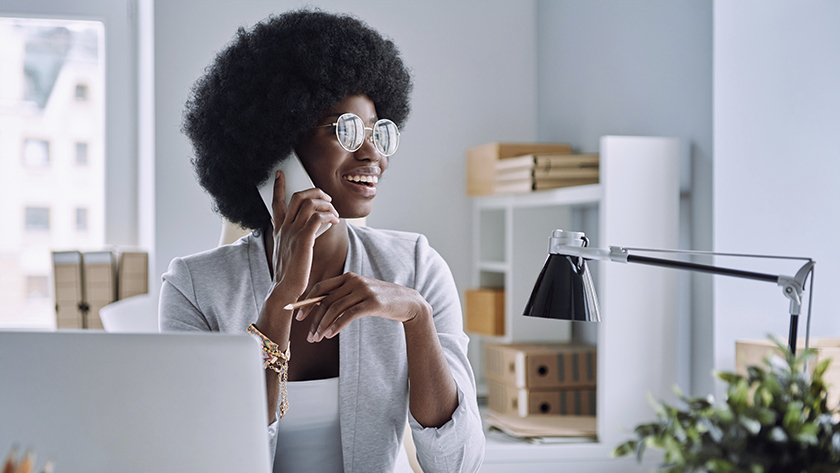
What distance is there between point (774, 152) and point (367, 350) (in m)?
1.15

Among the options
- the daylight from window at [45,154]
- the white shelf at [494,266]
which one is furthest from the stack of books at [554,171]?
the daylight from window at [45,154]

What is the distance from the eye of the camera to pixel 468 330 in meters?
2.73

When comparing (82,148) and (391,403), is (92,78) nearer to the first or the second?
(82,148)

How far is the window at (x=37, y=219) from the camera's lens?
9.05 ft

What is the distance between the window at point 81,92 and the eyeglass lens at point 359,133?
2017 millimetres

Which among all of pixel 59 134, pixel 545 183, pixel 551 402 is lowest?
pixel 551 402

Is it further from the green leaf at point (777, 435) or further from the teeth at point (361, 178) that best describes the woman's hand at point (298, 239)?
the green leaf at point (777, 435)

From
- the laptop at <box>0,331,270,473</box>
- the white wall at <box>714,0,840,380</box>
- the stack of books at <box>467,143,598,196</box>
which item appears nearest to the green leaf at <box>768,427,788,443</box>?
the laptop at <box>0,331,270,473</box>

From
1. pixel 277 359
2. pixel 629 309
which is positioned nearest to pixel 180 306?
pixel 277 359

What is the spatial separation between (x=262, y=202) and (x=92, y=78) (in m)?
1.84

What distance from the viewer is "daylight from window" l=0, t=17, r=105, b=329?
273 centimetres

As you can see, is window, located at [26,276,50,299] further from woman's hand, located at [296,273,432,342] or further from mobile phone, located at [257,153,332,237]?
woman's hand, located at [296,273,432,342]

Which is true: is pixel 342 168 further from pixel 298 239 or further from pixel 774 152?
pixel 774 152

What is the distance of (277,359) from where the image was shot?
109 cm
